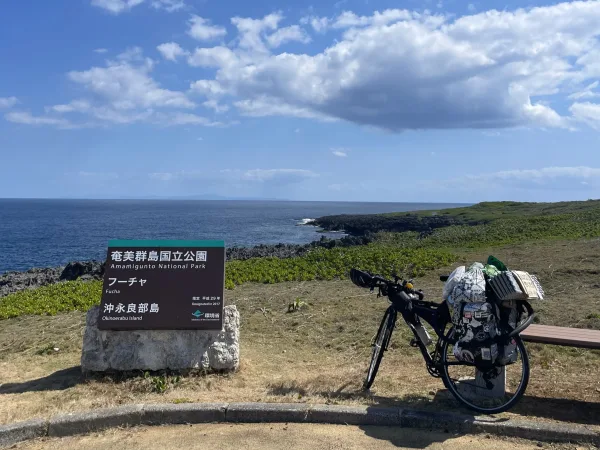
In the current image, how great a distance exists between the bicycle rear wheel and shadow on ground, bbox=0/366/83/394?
3365 millimetres

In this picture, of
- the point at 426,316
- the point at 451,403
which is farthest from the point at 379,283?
the point at 451,403

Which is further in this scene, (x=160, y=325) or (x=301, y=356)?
(x=301, y=356)

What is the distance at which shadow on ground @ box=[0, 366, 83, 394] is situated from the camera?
5.91m

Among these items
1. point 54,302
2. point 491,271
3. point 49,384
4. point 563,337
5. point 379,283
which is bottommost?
point 54,302

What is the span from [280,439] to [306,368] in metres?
2.05

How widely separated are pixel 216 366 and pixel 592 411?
3907 mm

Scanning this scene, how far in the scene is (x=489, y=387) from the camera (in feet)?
16.3

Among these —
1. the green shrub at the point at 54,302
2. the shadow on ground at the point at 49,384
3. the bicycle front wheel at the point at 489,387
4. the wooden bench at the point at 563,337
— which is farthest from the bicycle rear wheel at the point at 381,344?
the green shrub at the point at 54,302

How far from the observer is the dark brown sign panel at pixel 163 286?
6066 millimetres

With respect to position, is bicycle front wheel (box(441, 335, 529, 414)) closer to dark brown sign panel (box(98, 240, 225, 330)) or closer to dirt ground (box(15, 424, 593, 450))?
dirt ground (box(15, 424, 593, 450))

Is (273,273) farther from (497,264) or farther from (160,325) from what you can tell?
(497,264)

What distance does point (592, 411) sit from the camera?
188 inches

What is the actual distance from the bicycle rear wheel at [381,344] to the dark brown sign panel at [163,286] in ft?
5.98

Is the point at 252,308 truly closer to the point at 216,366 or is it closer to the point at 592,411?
the point at 216,366
